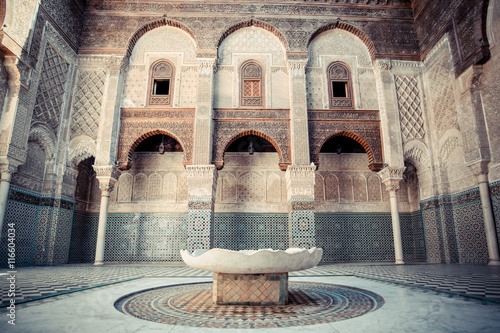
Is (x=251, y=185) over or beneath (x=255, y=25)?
beneath

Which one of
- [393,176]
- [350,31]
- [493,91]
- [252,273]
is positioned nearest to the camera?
[252,273]

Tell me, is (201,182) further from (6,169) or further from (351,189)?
(351,189)

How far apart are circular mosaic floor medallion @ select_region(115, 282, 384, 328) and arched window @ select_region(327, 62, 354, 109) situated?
572cm

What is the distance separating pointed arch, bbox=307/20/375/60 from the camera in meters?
8.28

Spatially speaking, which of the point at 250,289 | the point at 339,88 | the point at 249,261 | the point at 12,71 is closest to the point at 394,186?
the point at 339,88

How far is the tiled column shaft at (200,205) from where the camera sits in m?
6.79

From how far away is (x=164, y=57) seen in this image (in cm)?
820

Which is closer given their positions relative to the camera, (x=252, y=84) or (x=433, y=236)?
(x=433, y=236)

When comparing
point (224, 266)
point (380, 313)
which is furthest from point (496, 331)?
point (224, 266)

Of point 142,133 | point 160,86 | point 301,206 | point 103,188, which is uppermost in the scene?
point 160,86

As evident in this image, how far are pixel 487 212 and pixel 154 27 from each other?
8.98 m

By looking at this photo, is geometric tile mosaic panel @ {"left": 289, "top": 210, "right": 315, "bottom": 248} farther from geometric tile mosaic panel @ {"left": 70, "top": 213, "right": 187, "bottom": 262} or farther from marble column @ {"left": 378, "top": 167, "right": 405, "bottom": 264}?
geometric tile mosaic panel @ {"left": 70, "top": 213, "right": 187, "bottom": 262}

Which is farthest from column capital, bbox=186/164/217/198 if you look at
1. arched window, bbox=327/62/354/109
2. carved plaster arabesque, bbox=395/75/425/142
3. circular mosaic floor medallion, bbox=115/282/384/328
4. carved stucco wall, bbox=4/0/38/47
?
carved plaster arabesque, bbox=395/75/425/142

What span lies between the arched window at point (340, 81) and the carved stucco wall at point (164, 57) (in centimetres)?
358
